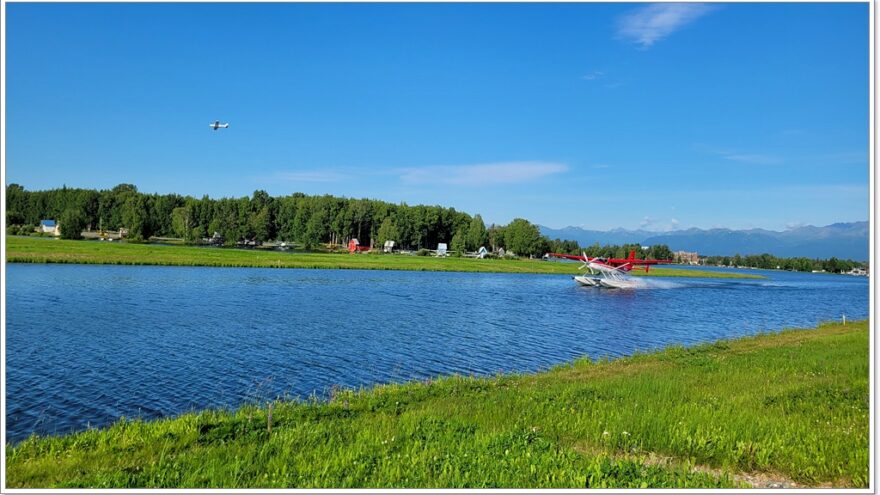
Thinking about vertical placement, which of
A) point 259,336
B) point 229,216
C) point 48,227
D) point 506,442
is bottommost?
point 259,336

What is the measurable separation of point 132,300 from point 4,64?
37321 millimetres

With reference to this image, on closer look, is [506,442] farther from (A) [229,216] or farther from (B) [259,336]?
(A) [229,216]

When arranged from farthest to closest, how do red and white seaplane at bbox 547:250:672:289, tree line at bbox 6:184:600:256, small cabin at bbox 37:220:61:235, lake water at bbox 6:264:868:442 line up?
tree line at bbox 6:184:600:256 → small cabin at bbox 37:220:61:235 → red and white seaplane at bbox 547:250:672:289 → lake water at bbox 6:264:868:442

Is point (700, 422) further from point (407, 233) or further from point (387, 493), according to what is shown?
A: point (407, 233)

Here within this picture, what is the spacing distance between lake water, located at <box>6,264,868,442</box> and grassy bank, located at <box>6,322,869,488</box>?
167 inches

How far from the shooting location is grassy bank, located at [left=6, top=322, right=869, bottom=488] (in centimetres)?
895

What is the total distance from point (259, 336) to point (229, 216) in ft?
535

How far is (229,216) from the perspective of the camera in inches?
7082

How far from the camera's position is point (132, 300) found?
4134cm

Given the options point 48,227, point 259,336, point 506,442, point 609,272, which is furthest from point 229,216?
point 506,442

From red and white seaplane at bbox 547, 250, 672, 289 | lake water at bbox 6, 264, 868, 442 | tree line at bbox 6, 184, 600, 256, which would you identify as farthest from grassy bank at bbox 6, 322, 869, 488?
tree line at bbox 6, 184, 600, 256

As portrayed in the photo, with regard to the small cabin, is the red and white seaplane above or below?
below

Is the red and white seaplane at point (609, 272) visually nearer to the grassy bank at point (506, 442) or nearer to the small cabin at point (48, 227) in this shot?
the grassy bank at point (506, 442)

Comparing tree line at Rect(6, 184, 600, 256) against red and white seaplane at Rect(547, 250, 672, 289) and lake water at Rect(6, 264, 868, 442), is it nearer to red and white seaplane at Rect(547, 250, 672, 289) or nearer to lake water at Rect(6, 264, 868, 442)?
red and white seaplane at Rect(547, 250, 672, 289)
